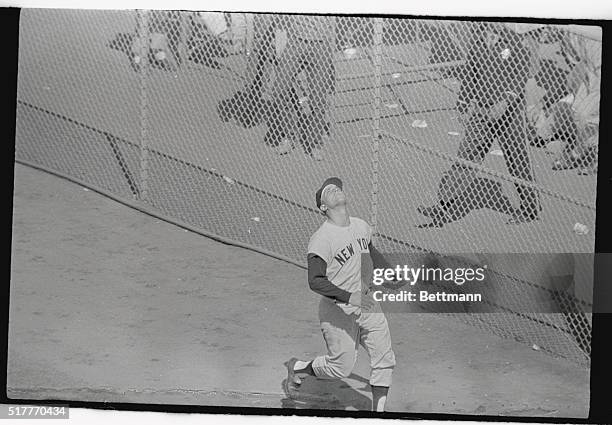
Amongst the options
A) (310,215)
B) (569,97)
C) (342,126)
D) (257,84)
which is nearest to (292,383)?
(310,215)

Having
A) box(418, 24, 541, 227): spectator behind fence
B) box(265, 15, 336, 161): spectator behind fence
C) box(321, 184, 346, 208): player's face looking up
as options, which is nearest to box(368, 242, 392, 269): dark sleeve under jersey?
box(321, 184, 346, 208): player's face looking up

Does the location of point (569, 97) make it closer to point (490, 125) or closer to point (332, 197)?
point (490, 125)

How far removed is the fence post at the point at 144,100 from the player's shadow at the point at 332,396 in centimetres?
267

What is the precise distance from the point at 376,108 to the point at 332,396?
2.31 m

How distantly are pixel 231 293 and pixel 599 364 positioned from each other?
2831 millimetres

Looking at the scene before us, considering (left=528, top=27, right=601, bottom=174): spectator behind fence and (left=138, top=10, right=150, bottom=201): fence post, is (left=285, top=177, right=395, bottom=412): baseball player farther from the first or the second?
(left=138, top=10, right=150, bottom=201): fence post

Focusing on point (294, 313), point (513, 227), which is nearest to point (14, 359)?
point (294, 313)

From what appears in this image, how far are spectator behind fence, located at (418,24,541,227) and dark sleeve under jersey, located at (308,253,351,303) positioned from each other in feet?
5.71

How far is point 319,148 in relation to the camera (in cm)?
1249

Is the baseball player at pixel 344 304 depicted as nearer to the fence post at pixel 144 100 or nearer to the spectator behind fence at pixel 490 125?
the spectator behind fence at pixel 490 125

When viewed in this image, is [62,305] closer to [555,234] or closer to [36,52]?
[36,52]

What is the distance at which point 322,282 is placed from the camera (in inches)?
418

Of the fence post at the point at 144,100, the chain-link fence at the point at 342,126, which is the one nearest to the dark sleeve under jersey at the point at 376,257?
the chain-link fence at the point at 342,126

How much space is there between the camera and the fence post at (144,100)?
1261 centimetres
